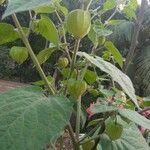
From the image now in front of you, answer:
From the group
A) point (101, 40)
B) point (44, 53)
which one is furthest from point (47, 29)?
point (101, 40)

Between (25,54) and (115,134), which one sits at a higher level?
(25,54)

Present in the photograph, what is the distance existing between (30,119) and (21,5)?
163 millimetres

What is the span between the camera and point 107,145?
0.82 meters

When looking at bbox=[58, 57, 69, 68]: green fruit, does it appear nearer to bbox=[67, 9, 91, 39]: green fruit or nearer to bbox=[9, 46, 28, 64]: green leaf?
bbox=[9, 46, 28, 64]: green leaf

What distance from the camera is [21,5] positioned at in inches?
24.0

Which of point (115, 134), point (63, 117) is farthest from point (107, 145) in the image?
point (63, 117)

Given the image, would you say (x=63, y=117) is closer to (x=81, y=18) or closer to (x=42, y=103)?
(x=42, y=103)

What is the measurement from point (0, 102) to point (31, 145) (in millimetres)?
106

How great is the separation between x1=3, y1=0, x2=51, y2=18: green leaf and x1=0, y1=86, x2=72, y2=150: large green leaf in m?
0.15

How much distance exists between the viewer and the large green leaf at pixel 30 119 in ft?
2.10

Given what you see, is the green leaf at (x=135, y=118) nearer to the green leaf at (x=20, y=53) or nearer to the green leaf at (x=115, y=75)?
the green leaf at (x=115, y=75)

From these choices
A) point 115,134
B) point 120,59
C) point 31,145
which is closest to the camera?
point 31,145

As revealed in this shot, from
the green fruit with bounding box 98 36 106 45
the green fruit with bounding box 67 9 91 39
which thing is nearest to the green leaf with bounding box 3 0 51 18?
the green fruit with bounding box 67 9 91 39

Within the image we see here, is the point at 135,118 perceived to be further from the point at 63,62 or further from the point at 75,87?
the point at 63,62
